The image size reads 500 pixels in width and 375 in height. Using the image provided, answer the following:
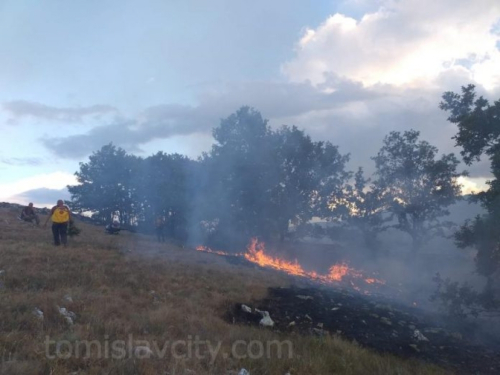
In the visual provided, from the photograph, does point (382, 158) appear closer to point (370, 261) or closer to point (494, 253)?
point (370, 261)

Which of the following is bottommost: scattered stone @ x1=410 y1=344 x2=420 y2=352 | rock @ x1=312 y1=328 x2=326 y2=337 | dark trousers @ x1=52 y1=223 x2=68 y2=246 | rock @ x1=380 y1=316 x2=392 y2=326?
scattered stone @ x1=410 y1=344 x2=420 y2=352

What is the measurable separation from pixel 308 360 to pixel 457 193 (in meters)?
27.7

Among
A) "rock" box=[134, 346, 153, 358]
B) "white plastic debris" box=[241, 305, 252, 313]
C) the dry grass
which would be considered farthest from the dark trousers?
"rock" box=[134, 346, 153, 358]

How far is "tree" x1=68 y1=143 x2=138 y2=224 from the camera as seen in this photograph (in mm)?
50344

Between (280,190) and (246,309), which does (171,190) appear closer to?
(280,190)

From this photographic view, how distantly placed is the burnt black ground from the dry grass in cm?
80

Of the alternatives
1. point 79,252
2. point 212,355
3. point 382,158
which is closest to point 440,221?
point 382,158

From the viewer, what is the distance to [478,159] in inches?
628

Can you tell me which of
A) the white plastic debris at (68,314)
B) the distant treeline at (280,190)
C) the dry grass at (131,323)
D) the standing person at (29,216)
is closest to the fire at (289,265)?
the distant treeline at (280,190)

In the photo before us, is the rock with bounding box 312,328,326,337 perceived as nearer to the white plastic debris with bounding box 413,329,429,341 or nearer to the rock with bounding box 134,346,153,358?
the white plastic debris with bounding box 413,329,429,341

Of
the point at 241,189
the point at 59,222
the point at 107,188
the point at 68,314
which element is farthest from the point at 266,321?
the point at 107,188

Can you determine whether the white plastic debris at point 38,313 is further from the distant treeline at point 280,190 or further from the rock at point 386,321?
the distant treeline at point 280,190

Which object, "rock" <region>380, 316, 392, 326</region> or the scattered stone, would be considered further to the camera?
"rock" <region>380, 316, 392, 326</region>

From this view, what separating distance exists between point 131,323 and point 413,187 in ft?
97.5
